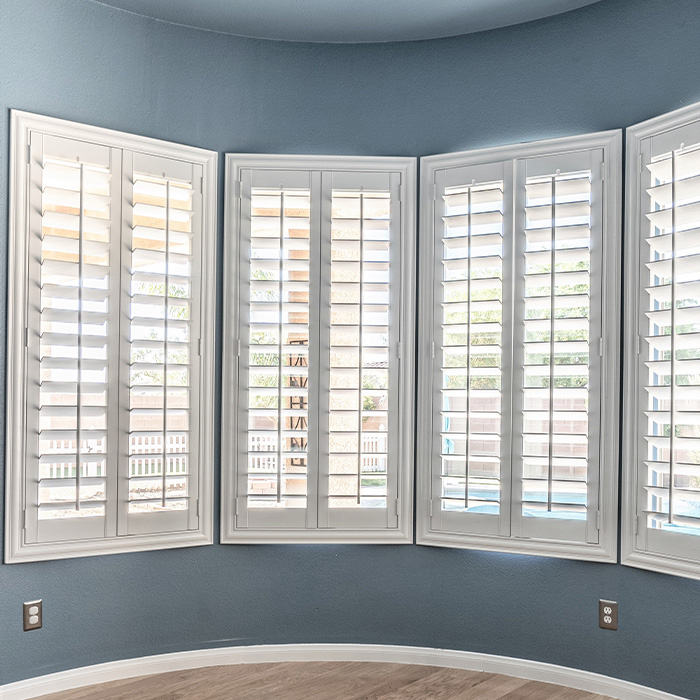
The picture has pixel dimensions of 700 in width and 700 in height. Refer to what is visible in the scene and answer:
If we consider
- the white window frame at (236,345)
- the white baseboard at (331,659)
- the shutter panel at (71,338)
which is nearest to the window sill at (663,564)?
the white baseboard at (331,659)

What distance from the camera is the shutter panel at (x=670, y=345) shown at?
2820 mm

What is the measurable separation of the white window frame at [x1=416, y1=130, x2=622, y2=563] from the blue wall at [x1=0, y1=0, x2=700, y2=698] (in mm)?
94

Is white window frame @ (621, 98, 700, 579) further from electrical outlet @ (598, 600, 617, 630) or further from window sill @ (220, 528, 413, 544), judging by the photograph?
window sill @ (220, 528, 413, 544)

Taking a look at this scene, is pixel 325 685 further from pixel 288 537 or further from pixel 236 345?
pixel 236 345

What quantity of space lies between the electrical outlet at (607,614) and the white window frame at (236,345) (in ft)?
2.84

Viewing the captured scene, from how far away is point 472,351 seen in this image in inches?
133

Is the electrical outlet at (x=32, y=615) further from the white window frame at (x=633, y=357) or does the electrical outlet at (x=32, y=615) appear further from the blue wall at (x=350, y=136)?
the white window frame at (x=633, y=357)

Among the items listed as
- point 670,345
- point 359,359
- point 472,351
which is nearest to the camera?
point 670,345

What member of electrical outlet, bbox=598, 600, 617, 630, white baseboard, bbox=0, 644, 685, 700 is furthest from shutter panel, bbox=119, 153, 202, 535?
electrical outlet, bbox=598, 600, 617, 630

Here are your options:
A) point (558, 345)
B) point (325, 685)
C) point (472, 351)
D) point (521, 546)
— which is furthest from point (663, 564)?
point (325, 685)

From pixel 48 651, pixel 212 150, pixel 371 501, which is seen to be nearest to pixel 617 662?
pixel 371 501

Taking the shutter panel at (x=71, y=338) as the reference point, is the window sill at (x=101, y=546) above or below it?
below

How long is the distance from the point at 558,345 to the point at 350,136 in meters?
1.39

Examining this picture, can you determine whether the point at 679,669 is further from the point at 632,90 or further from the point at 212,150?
the point at 212,150
